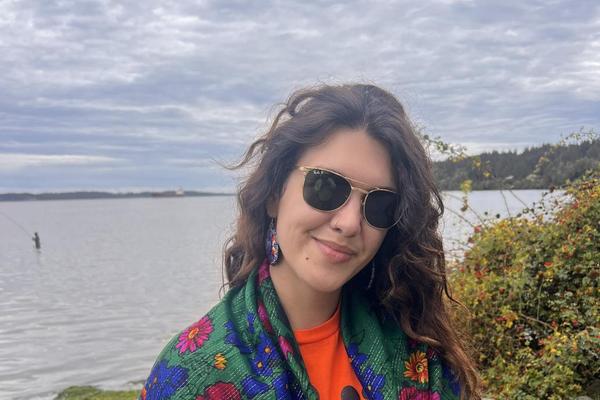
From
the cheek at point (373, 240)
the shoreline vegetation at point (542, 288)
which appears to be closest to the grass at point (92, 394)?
the shoreline vegetation at point (542, 288)

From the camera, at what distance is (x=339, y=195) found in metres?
1.81

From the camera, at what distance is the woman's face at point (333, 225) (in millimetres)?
1809

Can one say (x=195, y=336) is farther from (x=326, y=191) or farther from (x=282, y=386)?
(x=326, y=191)

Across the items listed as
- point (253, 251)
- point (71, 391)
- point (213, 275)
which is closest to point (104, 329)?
point (71, 391)

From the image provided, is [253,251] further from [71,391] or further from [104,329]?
[104,329]

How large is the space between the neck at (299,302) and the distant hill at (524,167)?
15.0ft

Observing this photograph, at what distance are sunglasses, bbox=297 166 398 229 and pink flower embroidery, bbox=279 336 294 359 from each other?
393mm

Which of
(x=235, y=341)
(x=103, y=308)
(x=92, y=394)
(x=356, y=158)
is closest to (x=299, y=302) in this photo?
(x=235, y=341)

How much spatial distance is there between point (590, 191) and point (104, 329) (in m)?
12.8

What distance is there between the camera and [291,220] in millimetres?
1861

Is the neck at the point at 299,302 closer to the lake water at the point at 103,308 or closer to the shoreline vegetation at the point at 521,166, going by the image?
the lake water at the point at 103,308

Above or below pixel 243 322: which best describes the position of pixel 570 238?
below

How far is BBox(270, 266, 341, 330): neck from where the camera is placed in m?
1.92

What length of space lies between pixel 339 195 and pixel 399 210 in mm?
220
